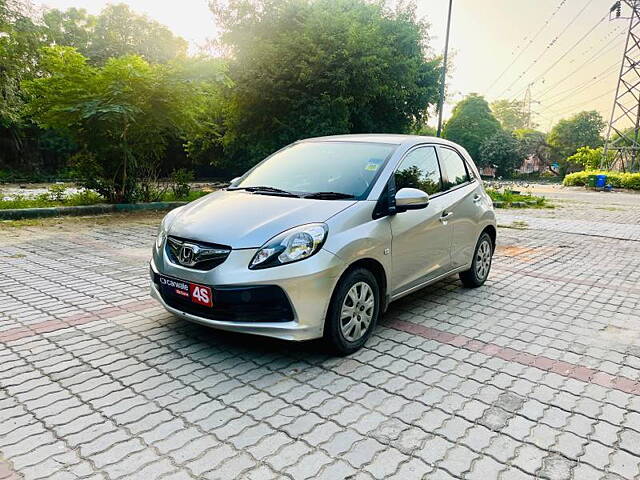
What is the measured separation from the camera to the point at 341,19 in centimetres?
1812

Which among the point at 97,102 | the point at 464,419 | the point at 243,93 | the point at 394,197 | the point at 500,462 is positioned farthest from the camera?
the point at 243,93

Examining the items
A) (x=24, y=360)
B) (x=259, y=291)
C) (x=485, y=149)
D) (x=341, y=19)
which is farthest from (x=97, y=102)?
(x=485, y=149)

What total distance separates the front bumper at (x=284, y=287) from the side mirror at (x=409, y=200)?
85 cm

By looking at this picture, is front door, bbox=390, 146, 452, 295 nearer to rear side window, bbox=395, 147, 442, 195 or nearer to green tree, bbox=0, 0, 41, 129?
rear side window, bbox=395, 147, 442, 195

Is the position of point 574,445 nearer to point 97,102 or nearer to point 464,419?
point 464,419

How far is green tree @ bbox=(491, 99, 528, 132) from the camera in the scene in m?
101

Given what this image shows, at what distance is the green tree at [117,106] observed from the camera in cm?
995

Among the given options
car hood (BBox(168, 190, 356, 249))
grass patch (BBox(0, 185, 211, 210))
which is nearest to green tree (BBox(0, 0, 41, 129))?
grass patch (BBox(0, 185, 211, 210))

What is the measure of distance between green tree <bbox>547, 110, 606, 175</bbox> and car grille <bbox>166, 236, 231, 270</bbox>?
60396 mm

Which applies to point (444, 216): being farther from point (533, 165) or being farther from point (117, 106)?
point (533, 165)

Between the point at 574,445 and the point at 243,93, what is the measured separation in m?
18.7

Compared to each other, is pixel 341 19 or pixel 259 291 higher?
pixel 341 19

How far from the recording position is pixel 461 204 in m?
5.02

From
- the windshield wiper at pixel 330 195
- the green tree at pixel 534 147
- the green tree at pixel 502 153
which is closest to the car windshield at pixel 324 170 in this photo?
the windshield wiper at pixel 330 195
